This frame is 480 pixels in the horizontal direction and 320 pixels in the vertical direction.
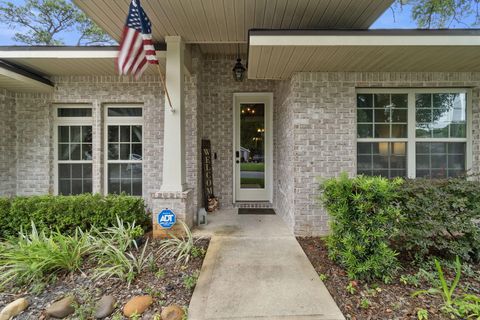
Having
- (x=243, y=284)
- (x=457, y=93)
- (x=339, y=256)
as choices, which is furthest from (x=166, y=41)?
(x=457, y=93)

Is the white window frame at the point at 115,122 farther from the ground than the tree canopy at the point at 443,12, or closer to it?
closer to it

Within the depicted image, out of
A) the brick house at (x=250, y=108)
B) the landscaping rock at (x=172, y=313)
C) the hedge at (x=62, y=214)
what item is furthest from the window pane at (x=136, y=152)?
the landscaping rock at (x=172, y=313)

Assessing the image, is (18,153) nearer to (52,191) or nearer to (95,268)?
(52,191)

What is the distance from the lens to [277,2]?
2955 millimetres

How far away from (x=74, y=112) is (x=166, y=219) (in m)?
3.43

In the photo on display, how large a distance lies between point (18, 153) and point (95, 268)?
4.00m

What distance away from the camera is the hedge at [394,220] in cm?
250

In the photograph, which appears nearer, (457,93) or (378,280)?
(378,280)

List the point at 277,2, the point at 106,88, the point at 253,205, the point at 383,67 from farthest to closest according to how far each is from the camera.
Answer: the point at 253,205
the point at 106,88
the point at 383,67
the point at 277,2

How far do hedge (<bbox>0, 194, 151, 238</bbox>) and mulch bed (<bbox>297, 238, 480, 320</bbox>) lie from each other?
9.63ft

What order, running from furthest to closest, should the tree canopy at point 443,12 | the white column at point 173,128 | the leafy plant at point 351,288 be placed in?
the tree canopy at point 443,12 < the white column at point 173,128 < the leafy plant at point 351,288

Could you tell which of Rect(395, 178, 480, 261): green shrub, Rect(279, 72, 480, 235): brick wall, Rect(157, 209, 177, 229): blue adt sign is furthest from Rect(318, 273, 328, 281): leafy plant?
Rect(157, 209, 177, 229): blue adt sign

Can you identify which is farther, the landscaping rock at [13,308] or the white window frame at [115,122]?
the white window frame at [115,122]

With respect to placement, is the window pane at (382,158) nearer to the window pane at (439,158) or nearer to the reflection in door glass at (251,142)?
the window pane at (439,158)
